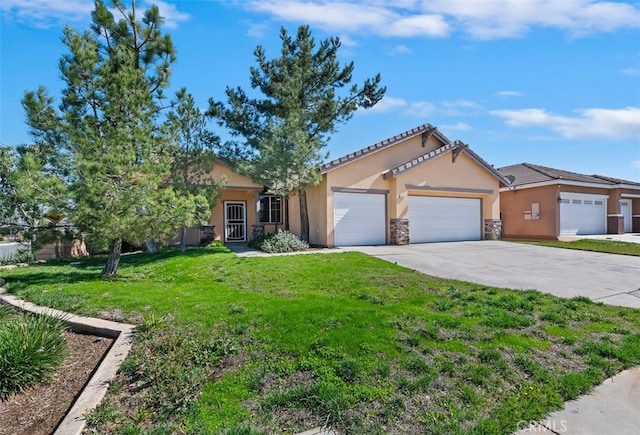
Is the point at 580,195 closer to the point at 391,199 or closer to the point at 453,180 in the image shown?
the point at 453,180

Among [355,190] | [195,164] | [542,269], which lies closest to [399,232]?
[355,190]

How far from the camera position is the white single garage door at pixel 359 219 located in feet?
49.2

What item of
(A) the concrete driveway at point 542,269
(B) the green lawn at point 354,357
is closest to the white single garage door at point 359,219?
(A) the concrete driveway at point 542,269

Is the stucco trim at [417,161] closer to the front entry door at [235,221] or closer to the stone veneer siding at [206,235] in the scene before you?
the front entry door at [235,221]

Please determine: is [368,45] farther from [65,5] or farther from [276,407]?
[276,407]

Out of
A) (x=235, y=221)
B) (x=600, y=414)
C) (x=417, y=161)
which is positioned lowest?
(x=600, y=414)

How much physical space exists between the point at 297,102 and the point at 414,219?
7.89 metres

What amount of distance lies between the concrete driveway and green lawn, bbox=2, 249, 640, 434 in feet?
4.03

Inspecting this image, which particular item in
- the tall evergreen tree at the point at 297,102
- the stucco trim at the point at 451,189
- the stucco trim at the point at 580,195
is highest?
the tall evergreen tree at the point at 297,102

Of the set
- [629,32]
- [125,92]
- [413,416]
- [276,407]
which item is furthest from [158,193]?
[629,32]

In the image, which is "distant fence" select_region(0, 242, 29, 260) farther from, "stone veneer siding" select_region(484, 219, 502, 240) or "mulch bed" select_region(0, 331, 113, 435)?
"stone veneer siding" select_region(484, 219, 502, 240)

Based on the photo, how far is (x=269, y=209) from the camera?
19.2 metres

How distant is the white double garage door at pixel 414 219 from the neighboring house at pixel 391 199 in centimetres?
5

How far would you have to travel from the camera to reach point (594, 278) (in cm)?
818
